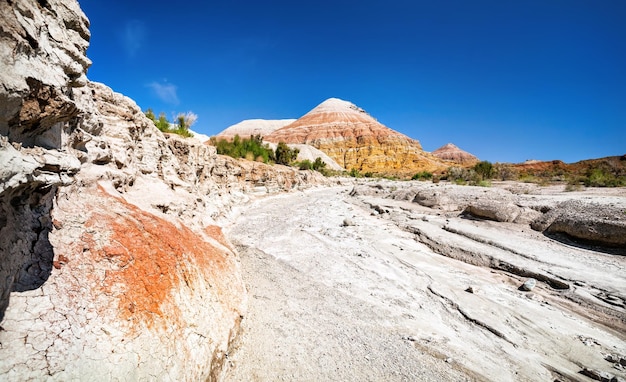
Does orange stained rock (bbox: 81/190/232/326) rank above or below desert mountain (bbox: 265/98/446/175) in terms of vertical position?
below

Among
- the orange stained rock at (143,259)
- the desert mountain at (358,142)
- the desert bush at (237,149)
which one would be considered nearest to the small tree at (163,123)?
the desert bush at (237,149)

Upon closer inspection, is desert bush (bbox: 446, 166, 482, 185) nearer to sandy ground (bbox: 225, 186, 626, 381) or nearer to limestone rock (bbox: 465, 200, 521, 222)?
limestone rock (bbox: 465, 200, 521, 222)

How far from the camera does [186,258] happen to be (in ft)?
11.1

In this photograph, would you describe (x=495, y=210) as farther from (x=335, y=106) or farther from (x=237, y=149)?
(x=335, y=106)

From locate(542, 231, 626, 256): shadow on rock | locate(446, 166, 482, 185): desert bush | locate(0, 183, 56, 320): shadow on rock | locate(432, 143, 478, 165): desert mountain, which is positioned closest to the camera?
locate(0, 183, 56, 320): shadow on rock

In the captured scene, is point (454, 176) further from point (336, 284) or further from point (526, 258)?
point (336, 284)

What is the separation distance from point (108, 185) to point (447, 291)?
6.09 m

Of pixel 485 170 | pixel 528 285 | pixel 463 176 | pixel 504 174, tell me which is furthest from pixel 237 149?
pixel 504 174

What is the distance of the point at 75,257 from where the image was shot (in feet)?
7.63

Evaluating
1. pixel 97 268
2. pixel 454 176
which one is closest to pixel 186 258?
pixel 97 268

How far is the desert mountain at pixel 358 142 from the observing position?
66.8 metres

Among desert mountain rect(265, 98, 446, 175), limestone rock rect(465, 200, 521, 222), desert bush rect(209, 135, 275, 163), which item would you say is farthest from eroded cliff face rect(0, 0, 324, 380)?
desert mountain rect(265, 98, 446, 175)

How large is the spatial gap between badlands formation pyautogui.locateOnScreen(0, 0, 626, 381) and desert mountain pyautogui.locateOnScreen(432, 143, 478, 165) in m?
109

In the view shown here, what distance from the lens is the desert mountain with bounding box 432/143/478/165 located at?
10770cm
